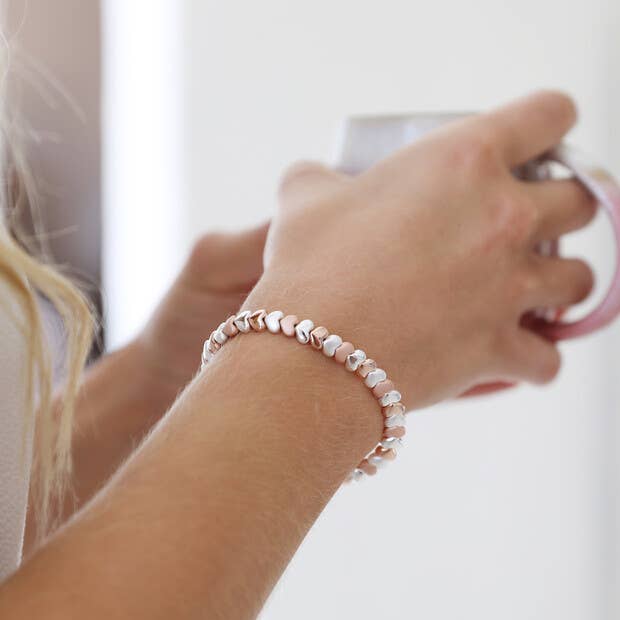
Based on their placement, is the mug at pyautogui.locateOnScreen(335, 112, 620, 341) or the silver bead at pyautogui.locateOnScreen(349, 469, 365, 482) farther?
the mug at pyautogui.locateOnScreen(335, 112, 620, 341)

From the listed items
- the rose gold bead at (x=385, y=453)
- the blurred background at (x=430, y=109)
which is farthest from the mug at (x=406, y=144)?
the blurred background at (x=430, y=109)

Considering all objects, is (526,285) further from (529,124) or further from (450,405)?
(450,405)

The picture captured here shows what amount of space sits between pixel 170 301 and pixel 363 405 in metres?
0.25

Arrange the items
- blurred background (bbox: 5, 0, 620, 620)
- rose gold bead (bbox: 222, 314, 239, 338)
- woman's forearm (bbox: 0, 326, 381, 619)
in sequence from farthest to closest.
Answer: blurred background (bbox: 5, 0, 620, 620), rose gold bead (bbox: 222, 314, 239, 338), woman's forearm (bbox: 0, 326, 381, 619)

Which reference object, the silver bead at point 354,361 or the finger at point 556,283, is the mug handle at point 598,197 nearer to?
the finger at point 556,283

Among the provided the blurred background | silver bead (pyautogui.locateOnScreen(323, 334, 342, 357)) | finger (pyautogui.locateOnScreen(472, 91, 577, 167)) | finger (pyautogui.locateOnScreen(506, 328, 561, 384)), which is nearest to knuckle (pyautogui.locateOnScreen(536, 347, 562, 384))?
finger (pyautogui.locateOnScreen(506, 328, 561, 384))

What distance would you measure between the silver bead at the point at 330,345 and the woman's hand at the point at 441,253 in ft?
0.04

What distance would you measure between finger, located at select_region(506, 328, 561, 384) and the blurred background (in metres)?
0.36

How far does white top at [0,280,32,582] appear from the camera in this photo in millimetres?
343

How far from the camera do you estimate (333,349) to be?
1.23ft

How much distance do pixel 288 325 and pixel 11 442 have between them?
11 cm

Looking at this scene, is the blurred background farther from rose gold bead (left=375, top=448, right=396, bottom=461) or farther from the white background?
rose gold bead (left=375, top=448, right=396, bottom=461)

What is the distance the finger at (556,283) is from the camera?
0.53 m

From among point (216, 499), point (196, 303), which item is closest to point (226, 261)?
point (196, 303)
